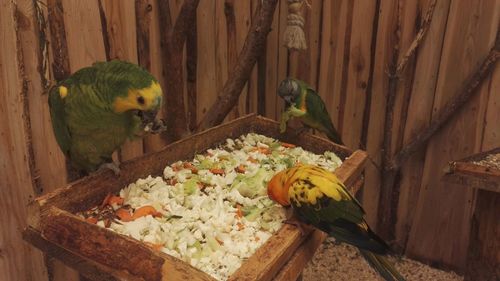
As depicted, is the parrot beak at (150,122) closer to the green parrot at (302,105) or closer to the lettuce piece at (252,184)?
the lettuce piece at (252,184)

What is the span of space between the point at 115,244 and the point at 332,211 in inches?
22.6

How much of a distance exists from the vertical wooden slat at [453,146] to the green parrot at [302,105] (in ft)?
2.14

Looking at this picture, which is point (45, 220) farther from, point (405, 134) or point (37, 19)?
point (405, 134)

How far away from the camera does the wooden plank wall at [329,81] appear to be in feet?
4.76

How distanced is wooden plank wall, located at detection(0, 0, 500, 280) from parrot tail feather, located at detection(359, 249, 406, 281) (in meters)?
1.14

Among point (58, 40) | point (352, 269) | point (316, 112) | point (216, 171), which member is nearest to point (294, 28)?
point (316, 112)

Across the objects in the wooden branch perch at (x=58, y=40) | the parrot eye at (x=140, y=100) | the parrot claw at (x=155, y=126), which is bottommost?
the parrot claw at (x=155, y=126)

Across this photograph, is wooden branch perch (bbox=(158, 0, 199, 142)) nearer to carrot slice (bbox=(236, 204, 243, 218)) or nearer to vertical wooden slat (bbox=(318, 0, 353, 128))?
carrot slice (bbox=(236, 204, 243, 218))

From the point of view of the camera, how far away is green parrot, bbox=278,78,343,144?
6.08 ft

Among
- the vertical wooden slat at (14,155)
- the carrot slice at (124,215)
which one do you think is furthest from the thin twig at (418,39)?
the vertical wooden slat at (14,155)

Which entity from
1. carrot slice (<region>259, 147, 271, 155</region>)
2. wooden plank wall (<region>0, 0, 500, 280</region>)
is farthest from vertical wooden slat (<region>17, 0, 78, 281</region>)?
carrot slice (<region>259, 147, 271, 155</region>)

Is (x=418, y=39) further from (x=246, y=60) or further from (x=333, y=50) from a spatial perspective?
(x=246, y=60)

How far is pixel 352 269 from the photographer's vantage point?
92.4 inches

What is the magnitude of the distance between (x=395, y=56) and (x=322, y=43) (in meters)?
0.40
